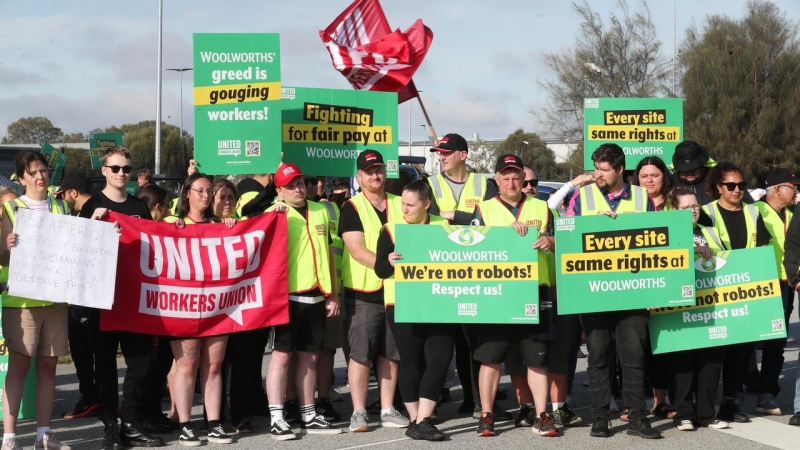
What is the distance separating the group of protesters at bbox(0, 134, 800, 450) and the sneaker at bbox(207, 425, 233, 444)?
13 mm

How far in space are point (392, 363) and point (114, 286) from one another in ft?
7.50

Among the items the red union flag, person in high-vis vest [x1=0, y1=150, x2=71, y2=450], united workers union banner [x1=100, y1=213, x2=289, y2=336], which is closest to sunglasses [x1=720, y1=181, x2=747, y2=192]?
united workers union banner [x1=100, y1=213, x2=289, y2=336]

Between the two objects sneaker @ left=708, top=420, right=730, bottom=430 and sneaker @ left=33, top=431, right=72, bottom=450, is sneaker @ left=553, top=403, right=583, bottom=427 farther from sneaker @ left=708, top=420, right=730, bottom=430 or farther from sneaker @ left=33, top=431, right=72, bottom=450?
sneaker @ left=33, top=431, right=72, bottom=450

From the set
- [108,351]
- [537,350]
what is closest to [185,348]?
[108,351]

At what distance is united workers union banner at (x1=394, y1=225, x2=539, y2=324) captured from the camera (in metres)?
7.45

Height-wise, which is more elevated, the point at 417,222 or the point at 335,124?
the point at 335,124

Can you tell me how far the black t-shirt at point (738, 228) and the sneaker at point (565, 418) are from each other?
1939mm

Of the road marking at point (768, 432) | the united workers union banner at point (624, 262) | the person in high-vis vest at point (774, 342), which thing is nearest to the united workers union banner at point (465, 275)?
the united workers union banner at point (624, 262)

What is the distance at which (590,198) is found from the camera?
7828mm

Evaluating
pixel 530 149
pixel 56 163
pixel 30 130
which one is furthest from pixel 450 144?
pixel 30 130

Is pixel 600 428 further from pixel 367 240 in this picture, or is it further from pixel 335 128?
pixel 335 128

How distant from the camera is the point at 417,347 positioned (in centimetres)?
768

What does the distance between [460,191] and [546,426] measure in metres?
2.32

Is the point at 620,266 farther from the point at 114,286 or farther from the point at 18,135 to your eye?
the point at 18,135
